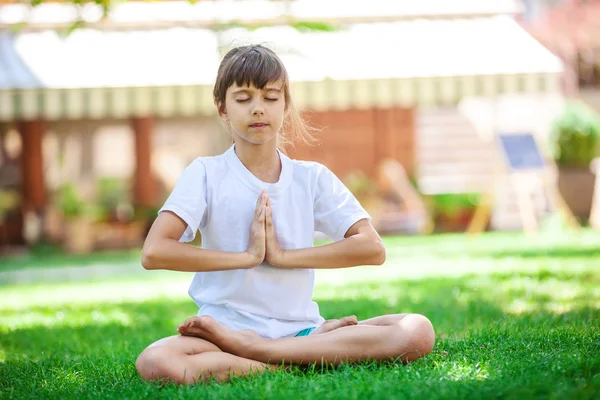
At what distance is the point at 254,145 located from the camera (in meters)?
4.03

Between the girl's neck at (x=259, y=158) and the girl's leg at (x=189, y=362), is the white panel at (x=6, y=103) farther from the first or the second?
the girl's leg at (x=189, y=362)

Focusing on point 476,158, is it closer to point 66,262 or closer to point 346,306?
point 66,262

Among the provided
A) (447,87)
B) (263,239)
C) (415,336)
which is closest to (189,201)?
(263,239)

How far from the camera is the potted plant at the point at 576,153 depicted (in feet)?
48.0

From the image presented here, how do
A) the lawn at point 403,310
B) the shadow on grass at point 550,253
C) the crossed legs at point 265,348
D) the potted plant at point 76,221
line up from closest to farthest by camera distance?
the lawn at point 403,310, the crossed legs at point 265,348, the shadow on grass at point 550,253, the potted plant at point 76,221

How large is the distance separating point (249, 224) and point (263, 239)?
194mm

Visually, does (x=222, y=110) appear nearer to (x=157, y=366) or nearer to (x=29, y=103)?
(x=157, y=366)

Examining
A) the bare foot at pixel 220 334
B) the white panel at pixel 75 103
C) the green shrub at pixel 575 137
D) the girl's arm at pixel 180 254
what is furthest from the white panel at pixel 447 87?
the bare foot at pixel 220 334

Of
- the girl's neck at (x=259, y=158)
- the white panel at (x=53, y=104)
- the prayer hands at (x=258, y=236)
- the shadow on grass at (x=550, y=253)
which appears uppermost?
the girl's neck at (x=259, y=158)

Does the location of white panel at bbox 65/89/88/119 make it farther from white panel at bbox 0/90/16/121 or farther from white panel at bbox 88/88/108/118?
white panel at bbox 0/90/16/121

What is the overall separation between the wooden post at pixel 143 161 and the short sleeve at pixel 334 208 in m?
11.8

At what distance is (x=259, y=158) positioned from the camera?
13.3 ft

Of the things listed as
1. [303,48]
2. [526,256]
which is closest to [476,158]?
[303,48]

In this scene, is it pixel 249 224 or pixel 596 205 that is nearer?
pixel 249 224
